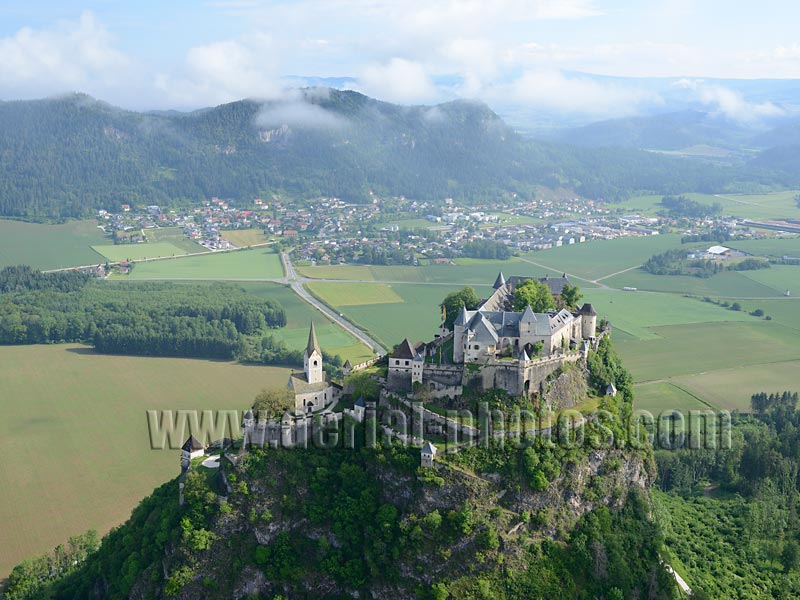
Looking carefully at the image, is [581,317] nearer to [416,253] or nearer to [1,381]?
[1,381]

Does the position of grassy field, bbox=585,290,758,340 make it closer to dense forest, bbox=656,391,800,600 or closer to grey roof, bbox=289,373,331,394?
dense forest, bbox=656,391,800,600

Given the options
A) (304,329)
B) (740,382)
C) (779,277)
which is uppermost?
(779,277)

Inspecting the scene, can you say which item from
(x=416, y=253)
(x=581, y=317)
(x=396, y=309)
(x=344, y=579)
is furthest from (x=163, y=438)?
(x=416, y=253)

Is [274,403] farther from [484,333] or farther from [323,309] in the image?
[323,309]

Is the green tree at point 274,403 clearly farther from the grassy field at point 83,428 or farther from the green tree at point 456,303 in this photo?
the grassy field at point 83,428

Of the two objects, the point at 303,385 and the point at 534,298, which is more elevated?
the point at 534,298

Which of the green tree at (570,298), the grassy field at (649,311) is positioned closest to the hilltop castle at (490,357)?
the green tree at (570,298)

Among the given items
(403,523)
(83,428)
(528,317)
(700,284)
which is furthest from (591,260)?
(403,523)
